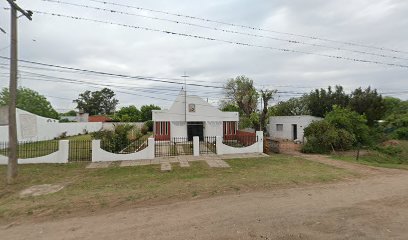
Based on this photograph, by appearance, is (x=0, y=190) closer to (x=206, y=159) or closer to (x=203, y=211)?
(x=203, y=211)

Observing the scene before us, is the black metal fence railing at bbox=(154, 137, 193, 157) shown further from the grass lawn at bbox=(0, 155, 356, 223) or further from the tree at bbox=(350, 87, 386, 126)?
the tree at bbox=(350, 87, 386, 126)

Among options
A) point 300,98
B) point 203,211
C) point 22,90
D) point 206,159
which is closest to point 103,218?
point 203,211

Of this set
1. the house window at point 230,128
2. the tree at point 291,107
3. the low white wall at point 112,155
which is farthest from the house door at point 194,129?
the tree at point 291,107

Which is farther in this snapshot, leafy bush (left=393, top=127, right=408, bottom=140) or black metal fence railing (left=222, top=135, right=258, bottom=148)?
leafy bush (left=393, top=127, right=408, bottom=140)

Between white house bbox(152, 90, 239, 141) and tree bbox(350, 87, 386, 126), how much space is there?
1274 cm

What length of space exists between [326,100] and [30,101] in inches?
1714

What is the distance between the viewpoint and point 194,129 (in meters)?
29.4

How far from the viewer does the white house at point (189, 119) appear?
27828 millimetres

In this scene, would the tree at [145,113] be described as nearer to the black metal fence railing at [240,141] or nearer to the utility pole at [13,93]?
the black metal fence railing at [240,141]

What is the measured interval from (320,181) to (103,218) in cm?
799

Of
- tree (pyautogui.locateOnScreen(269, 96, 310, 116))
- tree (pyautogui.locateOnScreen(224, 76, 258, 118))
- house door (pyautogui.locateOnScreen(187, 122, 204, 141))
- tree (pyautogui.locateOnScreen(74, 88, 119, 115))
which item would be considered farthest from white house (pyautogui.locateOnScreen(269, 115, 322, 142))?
tree (pyautogui.locateOnScreen(74, 88, 119, 115))

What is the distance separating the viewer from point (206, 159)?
16.7 metres

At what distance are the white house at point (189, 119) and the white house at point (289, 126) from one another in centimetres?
678

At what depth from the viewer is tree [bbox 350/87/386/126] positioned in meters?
29.5
